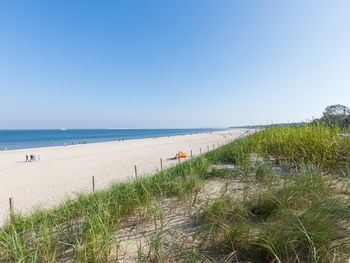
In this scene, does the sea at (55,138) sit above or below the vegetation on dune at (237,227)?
below

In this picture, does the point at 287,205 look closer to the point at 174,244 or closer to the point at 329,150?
the point at 174,244

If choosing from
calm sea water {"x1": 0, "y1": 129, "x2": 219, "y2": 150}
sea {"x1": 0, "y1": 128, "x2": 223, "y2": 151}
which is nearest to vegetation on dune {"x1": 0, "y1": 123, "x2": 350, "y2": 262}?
sea {"x1": 0, "y1": 128, "x2": 223, "y2": 151}

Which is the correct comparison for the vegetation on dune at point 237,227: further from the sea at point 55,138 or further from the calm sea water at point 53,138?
the calm sea water at point 53,138

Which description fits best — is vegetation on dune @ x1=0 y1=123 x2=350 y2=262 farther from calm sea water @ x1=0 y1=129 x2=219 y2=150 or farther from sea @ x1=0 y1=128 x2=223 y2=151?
calm sea water @ x1=0 y1=129 x2=219 y2=150

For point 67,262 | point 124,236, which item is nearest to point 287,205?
point 124,236

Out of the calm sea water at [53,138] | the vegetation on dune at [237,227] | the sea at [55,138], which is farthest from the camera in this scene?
the calm sea water at [53,138]

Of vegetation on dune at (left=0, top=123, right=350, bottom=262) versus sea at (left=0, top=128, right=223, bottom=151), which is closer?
vegetation on dune at (left=0, top=123, right=350, bottom=262)

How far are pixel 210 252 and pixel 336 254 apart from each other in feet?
3.29

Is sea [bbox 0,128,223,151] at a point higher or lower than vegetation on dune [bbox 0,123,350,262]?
lower

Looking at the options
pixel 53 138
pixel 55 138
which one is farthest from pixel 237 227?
pixel 53 138

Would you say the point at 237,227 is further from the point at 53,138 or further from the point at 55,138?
the point at 53,138

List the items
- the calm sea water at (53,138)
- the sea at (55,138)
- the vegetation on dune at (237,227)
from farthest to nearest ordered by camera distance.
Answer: the calm sea water at (53,138) → the sea at (55,138) → the vegetation on dune at (237,227)

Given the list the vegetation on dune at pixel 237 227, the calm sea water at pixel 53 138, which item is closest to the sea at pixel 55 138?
the calm sea water at pixel 53 138

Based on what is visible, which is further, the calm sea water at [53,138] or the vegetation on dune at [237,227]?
the calm sea water at [53,138]
